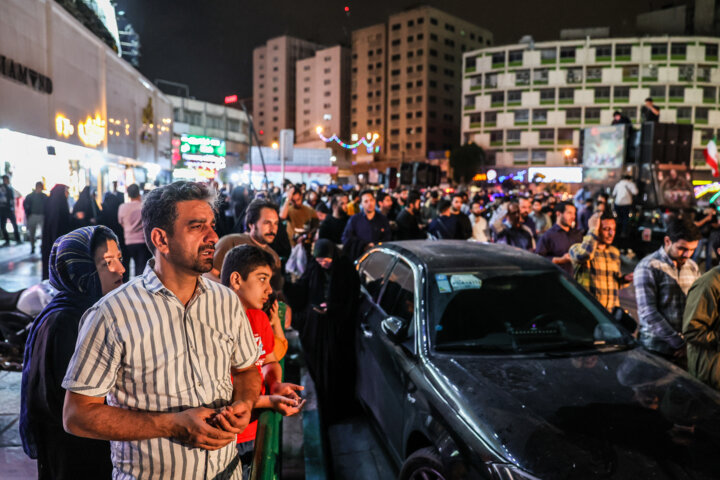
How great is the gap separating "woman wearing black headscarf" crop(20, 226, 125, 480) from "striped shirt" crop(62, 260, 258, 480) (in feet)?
2.11

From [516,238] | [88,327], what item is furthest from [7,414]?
[516,238]

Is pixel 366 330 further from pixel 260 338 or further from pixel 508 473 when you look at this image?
pixel 508 473

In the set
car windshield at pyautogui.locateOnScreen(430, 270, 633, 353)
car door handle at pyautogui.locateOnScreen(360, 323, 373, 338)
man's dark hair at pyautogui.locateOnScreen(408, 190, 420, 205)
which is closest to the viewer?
car windshield at pyautogui.locateOnScreen(430, 270, 633, 353)

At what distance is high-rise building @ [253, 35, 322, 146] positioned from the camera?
123 meters

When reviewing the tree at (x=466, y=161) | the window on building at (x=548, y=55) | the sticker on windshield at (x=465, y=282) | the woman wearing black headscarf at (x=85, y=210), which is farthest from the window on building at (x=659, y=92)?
the sticker on windshield at (x=465, y=282)

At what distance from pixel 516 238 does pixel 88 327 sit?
23.3 feet

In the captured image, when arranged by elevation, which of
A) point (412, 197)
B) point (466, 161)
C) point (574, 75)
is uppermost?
point (574, 75)

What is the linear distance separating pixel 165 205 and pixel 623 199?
16156mm

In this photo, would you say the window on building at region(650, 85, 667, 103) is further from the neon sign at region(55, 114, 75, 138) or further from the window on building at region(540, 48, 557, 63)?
the neon sign at region(55, 114, 75, 138)

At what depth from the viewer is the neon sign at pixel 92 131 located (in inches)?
701

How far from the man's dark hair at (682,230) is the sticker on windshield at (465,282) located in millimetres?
1641

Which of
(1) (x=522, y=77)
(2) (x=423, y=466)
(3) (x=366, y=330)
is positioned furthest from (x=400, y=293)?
(1) (x=522, y=77)

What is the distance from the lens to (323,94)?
11331 centimetres

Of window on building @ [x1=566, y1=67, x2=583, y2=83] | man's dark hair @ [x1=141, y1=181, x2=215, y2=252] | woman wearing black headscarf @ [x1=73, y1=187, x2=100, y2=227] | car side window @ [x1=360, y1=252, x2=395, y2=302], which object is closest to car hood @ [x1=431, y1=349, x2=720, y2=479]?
car side window @ [x1=360, y1=252, x2=395, y2=302]
